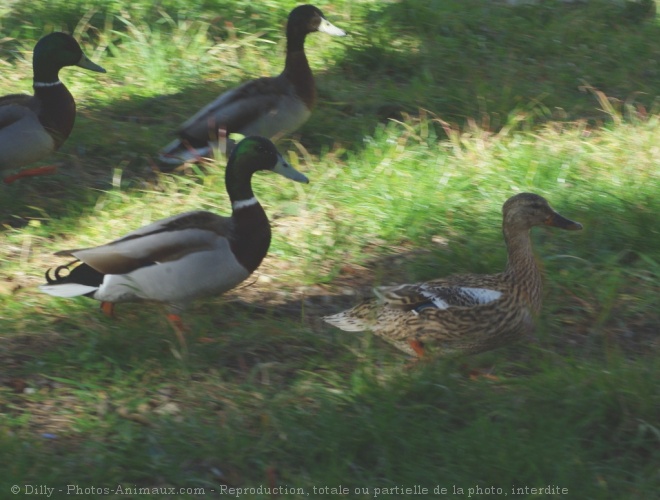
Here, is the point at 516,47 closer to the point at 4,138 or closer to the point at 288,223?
the point at 288,223

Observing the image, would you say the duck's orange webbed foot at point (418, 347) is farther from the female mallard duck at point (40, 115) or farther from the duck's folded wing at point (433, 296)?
the female mallard duck at point (40, 115)

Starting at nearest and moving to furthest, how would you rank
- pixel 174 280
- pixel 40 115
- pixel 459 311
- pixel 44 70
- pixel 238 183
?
pixel 459 311 < pixel 174 280 < pixel 238 183 < pixel 40 115 < pixel 44 70

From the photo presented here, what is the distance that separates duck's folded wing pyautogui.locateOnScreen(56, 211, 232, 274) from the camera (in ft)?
14.6

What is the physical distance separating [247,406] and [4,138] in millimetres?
2582

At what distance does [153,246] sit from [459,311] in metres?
1.34

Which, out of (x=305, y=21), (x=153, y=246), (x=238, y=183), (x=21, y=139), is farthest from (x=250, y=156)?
(x=305, y=21)

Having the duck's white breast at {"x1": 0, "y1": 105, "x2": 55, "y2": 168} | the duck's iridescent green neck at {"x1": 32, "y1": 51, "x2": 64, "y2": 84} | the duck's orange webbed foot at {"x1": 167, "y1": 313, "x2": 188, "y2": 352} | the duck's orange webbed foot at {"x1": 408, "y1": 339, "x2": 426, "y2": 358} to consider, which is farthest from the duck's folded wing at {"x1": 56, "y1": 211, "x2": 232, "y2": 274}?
the duck's iridescent green neck at {"x1": 32, "y1": 51, "x2": 64, "y2": 84}

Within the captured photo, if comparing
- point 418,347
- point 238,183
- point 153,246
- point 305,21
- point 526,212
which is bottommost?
point 418,347

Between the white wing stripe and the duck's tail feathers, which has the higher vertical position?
the white wing stripe

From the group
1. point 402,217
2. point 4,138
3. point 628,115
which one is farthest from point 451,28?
point 4,138

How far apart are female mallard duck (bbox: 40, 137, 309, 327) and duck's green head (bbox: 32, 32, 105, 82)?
1.82 meters

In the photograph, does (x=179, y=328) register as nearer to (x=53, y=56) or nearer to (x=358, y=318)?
(x=358, y=318)

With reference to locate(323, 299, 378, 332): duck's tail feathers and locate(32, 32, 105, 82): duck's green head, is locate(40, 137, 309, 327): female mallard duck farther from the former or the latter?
locate(32, 32, 105, 82): duck's green head

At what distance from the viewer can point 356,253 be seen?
5.32 metres
